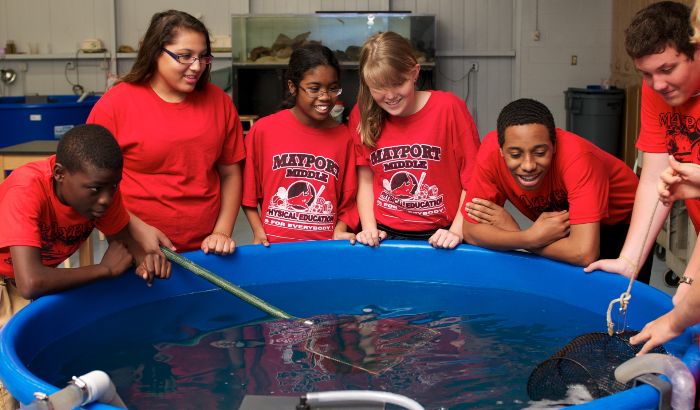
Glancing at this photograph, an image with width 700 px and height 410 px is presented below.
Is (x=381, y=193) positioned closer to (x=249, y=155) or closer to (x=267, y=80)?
(x=249, y=155)

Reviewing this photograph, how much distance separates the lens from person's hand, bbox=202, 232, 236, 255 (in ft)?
8.73

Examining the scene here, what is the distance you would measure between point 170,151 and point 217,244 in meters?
0.33

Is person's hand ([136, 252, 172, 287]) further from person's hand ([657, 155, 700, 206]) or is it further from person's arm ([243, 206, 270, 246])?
person's hand ([657, 155, 700, 206])

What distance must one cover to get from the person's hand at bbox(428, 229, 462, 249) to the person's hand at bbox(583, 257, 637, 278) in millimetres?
454

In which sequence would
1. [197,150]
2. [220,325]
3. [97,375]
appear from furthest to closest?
[197,150]
[220,325]
[97,375]

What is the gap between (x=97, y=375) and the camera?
1.58 metres

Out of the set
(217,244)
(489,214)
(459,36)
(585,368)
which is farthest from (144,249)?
(459,36)

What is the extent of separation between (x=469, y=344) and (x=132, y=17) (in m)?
7.52

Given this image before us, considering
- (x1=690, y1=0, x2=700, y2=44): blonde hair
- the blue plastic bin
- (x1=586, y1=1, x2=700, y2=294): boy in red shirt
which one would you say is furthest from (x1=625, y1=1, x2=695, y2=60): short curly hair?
the blue plastic bin

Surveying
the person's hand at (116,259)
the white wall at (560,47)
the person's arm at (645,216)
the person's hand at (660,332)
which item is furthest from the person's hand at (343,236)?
the white wall at (560,47)

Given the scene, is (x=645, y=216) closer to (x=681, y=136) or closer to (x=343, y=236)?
(x=681, y=136)

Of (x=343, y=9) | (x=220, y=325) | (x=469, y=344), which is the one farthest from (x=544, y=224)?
(x=343, y=9)

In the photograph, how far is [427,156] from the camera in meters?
2.69

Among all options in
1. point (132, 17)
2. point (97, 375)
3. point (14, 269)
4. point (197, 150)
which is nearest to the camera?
point (97, 375)
